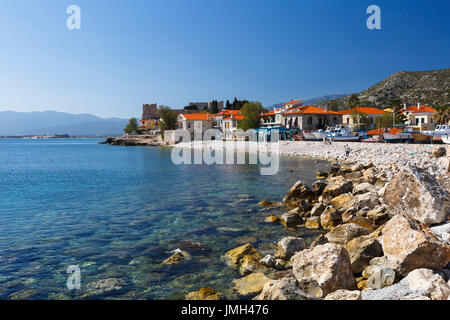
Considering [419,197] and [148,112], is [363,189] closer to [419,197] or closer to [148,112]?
[419,197]

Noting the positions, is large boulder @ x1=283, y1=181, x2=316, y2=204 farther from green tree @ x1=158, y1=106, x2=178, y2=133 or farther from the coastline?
green tree @ x1=158, y1=106, x2=178, y2=133

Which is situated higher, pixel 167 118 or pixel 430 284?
pixel 167 118

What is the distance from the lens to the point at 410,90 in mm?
132375

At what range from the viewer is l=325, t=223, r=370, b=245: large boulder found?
33.3ft

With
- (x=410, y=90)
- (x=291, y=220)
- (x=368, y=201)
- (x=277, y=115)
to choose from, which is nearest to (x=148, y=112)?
(x=277, y=115)

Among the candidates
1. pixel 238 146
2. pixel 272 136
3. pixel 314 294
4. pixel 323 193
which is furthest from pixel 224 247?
pixel 272 136

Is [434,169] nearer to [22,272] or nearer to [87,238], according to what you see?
[87,238]

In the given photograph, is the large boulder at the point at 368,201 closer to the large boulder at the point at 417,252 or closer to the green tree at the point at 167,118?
the large boulder at the point at 417,252

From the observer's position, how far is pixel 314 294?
262 inches

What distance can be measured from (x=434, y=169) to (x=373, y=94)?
138m

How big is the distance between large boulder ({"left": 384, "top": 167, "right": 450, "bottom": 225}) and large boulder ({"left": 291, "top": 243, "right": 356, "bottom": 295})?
4.37 metres

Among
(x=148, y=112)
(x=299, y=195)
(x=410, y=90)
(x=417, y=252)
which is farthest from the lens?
(x=148, y=112)

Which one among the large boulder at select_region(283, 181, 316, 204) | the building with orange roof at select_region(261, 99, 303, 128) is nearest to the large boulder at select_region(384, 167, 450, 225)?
the large boulder at select_region(283, 181, 316, 204)

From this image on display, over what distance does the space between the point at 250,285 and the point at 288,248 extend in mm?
2184
